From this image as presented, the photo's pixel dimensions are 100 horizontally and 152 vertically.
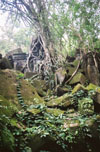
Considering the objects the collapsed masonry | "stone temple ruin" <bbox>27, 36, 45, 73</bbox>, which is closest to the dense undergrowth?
the collapsed masonry

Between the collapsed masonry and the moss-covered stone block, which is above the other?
the collapsed masonry

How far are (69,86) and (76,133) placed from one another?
240 cm

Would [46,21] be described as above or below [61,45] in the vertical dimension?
above

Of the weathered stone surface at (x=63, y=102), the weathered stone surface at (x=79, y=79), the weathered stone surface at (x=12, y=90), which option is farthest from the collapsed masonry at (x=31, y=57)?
the weathered stone surface at (x=63, y=102)

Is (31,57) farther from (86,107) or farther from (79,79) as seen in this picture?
(86,107)

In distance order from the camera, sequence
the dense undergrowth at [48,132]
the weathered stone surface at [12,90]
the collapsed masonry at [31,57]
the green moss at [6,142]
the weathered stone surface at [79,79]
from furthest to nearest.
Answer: the collapsed masonry at [31,57] < the weathered stone surface at [79,79] < the weathered stone surface at [12,90] < the dense undergrowth at [48,132] < the green moss at [6,142]

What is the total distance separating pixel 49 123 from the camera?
8.63 feet

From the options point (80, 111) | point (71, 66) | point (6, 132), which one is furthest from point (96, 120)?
point (71, 66)

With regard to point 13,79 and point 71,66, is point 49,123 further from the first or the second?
point 71,66

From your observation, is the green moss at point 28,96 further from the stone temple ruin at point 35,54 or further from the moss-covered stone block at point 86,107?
the stone temple ruin at point 35,54

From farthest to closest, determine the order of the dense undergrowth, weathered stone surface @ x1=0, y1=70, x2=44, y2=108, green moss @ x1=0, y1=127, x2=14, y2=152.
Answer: weathered stone surface @ x1=0, y1=70, x2=44, y2=108 → the dense undergrowth → green moss @ x1=0, y1=127, x2=14, y2=152

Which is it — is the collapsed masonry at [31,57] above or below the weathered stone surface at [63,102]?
above

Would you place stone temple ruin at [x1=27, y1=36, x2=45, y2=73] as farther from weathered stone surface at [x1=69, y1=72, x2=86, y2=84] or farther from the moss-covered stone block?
the moss-covered stone block

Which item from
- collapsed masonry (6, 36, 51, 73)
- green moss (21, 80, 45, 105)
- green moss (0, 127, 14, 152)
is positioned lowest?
green moss (0, 127, 14, 152)
